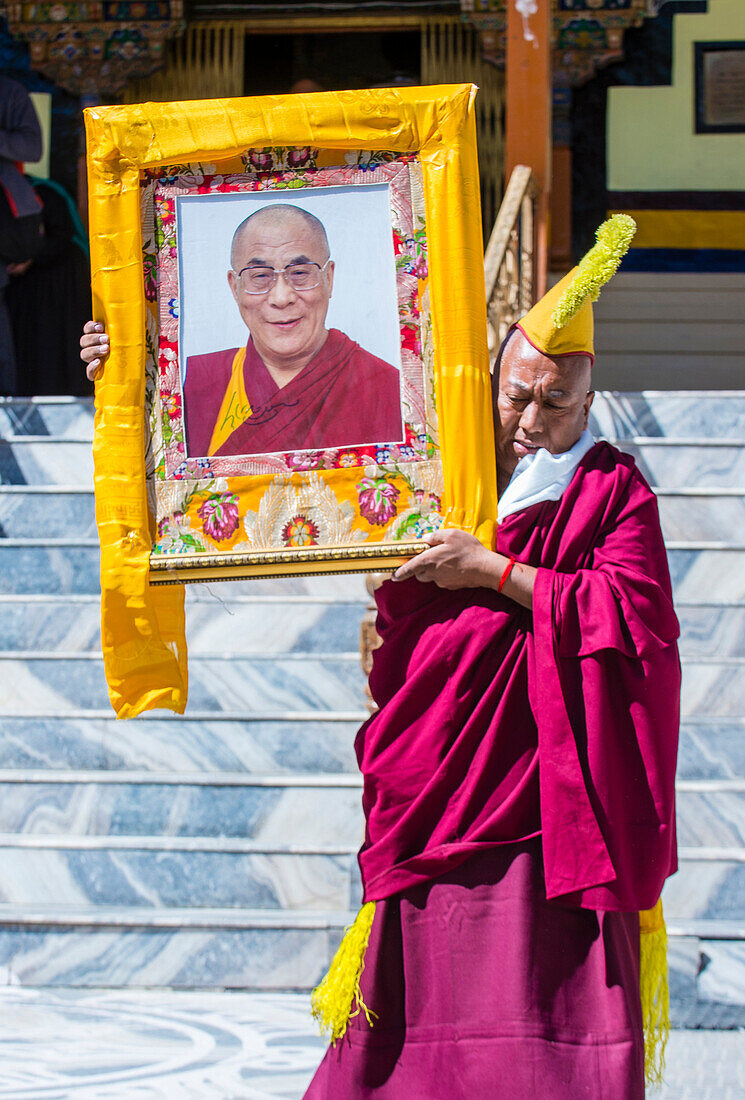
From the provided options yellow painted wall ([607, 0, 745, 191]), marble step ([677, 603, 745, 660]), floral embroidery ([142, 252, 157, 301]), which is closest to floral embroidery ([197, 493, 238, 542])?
floral embroidery ([142, 252, 157, 301])

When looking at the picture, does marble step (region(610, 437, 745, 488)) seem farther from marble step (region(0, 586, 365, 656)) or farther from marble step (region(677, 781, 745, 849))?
marble step (region(677, 781, 745, 849))

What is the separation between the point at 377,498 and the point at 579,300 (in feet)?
1.88

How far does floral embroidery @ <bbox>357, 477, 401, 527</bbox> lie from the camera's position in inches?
102

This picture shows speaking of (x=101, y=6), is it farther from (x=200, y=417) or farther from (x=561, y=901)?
(x=561, y=901)

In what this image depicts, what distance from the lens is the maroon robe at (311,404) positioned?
2.63 meters

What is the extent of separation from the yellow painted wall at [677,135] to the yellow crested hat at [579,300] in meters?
6.35

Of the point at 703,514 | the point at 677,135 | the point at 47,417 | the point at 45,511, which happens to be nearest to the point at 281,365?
the point at 703,514

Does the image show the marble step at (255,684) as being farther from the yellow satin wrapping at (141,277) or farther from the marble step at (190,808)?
the yellow satin wrapping at (141,277)

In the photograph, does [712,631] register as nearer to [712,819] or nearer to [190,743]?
[712,819]

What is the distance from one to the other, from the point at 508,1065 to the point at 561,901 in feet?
1.10

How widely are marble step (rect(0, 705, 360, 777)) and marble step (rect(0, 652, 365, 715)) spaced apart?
0.09 meters

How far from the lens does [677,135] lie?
846cm

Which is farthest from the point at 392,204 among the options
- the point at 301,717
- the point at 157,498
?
the point at 301,717

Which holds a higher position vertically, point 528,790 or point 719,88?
point 719,88
